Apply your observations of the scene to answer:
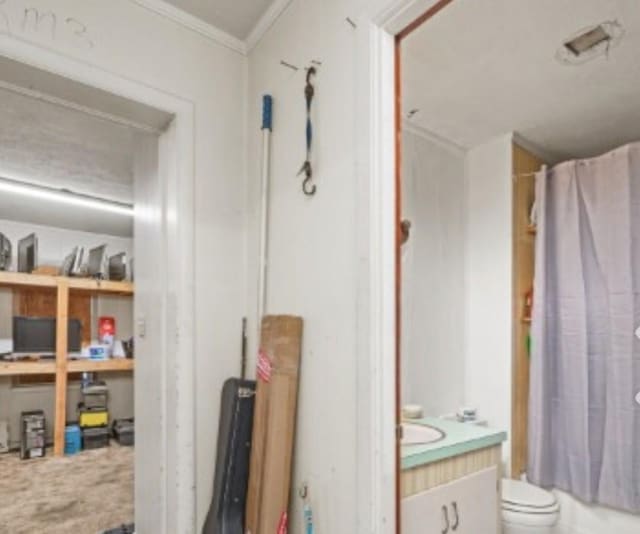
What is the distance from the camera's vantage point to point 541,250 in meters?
2.60

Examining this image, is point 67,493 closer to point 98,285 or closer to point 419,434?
point 98,285

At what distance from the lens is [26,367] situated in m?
4.22

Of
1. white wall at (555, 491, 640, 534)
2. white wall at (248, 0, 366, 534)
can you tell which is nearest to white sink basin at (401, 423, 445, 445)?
white wall at (248, 0, 366, 534)

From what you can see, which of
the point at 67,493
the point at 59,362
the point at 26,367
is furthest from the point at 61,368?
the point at 67,493

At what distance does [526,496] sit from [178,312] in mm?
1840

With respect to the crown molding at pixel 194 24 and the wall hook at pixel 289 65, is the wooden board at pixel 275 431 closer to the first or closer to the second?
the wall hook at pixel 289 65

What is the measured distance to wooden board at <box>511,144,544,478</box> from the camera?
2.60m

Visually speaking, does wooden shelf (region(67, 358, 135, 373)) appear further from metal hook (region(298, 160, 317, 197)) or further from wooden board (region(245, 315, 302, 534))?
metal hook (region(298, 160, 317, 197))

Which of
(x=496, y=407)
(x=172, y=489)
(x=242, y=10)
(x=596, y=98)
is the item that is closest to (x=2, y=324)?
(x=172, y=489)

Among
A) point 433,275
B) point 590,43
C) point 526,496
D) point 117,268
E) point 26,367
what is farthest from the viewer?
point 117,268

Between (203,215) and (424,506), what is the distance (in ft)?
4.27

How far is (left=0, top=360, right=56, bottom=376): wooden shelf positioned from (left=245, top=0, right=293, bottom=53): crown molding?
3.83 metres

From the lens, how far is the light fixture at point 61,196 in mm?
3709

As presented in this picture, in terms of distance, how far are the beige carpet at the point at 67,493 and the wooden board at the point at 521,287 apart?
2305 mm
